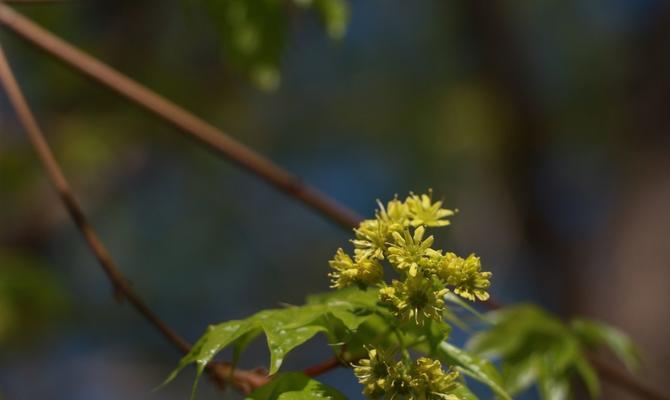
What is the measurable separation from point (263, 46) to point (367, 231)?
87 centimetres

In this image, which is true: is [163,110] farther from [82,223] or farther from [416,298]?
[416,298]

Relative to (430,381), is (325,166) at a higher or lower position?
higher

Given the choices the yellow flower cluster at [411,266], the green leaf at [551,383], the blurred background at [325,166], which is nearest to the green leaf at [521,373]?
the green leaf at [551,383]

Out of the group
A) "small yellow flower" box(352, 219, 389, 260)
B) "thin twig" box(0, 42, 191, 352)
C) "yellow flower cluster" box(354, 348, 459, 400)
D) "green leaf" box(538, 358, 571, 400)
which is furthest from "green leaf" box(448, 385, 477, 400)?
"green leaf" box(538, 358, 571, 400)

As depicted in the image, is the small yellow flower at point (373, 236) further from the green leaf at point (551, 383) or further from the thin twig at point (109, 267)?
the green leaf at point (551, 383)

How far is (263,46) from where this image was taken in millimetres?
1617

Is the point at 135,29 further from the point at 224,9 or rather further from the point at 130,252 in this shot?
the point at 224,9

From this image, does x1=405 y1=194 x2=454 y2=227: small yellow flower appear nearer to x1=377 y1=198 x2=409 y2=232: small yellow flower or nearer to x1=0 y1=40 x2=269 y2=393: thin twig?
x1=377 y1=198 x2=409 y2=232: small yellow flower

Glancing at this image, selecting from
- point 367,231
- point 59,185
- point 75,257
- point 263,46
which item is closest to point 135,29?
point 75,257

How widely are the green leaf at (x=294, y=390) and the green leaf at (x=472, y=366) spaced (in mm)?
130

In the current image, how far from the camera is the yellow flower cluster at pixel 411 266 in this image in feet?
2.52

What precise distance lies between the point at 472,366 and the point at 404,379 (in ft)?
0.46

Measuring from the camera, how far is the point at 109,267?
3.75 feet

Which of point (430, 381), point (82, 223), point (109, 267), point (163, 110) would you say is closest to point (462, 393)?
point (430, 381)
